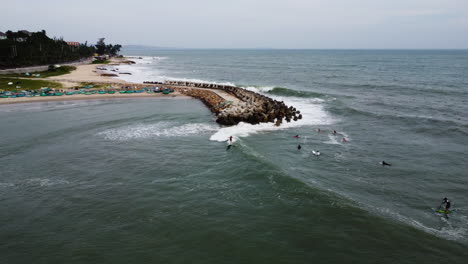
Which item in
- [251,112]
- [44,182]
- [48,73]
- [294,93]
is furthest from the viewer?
[48,73]

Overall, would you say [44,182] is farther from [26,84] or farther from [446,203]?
[26,84]

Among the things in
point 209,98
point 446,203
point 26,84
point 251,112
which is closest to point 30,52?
point 26,84

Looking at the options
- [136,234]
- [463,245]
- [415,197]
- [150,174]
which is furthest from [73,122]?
[463,245]

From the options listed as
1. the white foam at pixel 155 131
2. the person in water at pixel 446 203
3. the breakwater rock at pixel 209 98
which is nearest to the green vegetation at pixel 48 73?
the breakwater rock at pixel 209 98

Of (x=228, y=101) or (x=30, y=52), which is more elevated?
(x=30, y=52)

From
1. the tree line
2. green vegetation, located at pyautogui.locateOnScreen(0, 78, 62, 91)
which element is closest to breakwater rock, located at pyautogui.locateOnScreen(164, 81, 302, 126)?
green vegetation, located at pyautogui.locateOnScreen(0, 78, 62, 91)

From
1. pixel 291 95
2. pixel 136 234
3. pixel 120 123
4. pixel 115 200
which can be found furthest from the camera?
pixel 291 95

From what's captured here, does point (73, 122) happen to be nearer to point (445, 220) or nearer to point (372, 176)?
point (372, 176)

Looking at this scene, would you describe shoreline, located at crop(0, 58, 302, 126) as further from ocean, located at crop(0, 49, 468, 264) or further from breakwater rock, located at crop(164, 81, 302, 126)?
ocean, located at crop(0, 49, 468, 264)
